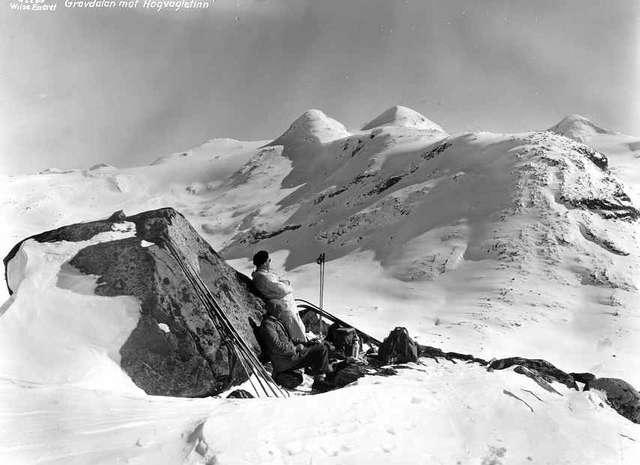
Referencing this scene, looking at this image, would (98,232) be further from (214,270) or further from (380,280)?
(380,280)

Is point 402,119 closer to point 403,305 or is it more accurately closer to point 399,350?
point 403,305

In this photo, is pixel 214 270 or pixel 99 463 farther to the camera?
pixel 214 270

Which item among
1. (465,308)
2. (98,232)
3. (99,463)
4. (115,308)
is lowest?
(465,308)

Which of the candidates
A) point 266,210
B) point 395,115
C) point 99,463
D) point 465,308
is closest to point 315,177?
point 266,210

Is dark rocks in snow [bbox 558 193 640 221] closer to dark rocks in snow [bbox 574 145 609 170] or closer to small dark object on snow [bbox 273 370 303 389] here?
dark rocks in snow [bbox 574 145 609 170]

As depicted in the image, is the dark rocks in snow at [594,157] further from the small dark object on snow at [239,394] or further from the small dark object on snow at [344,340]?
the small dark object on snow at [239,394]

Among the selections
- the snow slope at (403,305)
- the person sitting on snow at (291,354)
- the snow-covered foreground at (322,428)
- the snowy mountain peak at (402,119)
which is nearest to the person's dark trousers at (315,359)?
the person sitting on snow at (291,354)
